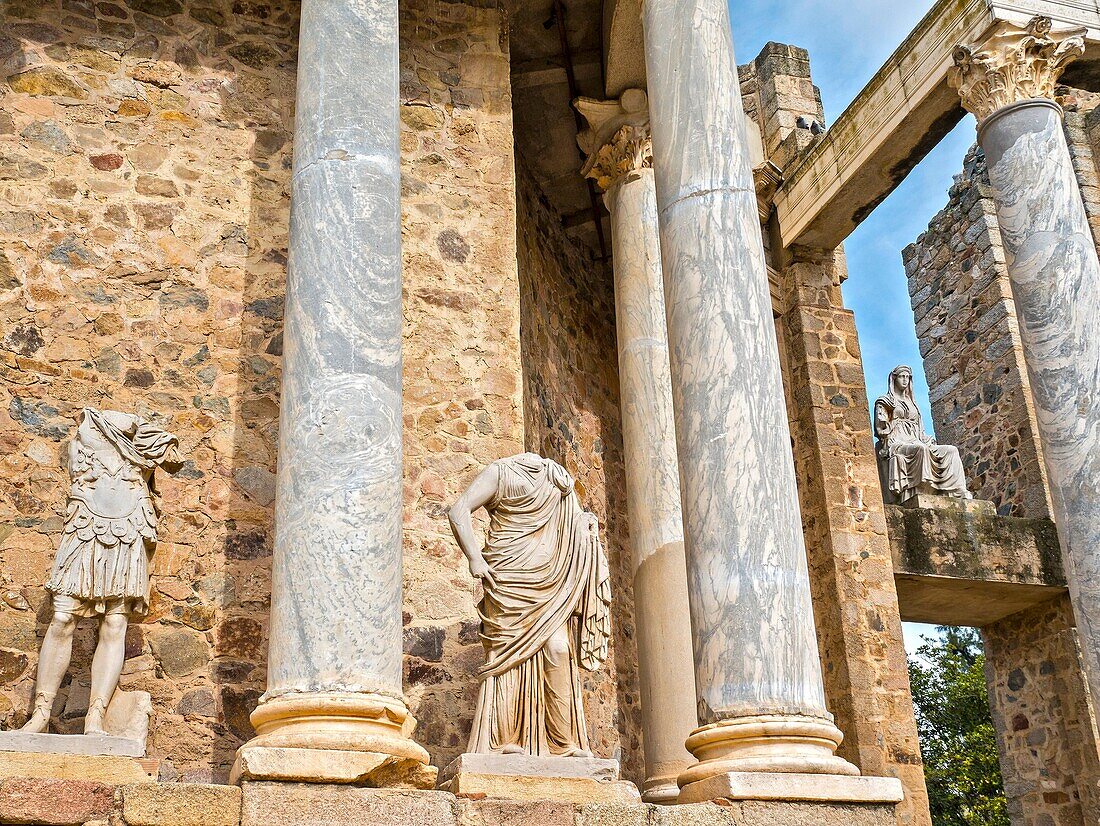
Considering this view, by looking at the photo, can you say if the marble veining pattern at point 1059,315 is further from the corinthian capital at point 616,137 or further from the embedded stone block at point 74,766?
the embedded stone block at point 74,766

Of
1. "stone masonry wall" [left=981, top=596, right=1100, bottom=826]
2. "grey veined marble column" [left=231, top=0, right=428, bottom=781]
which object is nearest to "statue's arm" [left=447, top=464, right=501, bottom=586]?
"grey veined marble column" [left=231, top=0, right=428, bottom=781]

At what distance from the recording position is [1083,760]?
12.1 m

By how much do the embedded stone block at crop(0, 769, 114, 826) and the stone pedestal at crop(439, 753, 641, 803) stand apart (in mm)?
1655

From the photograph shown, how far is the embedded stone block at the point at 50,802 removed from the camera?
14.9 feet

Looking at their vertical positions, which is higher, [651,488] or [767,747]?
[651,488]

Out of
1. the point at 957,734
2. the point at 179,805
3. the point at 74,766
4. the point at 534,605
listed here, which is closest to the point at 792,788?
the point at 534,605

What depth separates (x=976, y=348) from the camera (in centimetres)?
1565

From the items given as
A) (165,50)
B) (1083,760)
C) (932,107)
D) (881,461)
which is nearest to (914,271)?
(881,461)

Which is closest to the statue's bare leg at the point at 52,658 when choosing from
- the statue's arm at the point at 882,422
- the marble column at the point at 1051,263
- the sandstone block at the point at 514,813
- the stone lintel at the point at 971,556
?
the sandstone block at the point at 514,813

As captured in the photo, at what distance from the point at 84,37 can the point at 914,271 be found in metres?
12.6

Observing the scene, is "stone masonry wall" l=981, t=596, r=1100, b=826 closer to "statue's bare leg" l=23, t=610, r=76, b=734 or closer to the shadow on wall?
the shadow on wall

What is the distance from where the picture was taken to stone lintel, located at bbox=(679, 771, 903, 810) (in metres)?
5.19

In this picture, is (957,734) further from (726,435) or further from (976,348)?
(726,435)

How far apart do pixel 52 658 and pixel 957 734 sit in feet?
64.6
